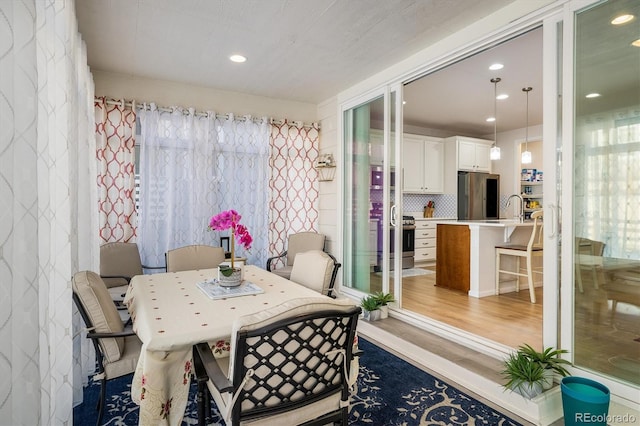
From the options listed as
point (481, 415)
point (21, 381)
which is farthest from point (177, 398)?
point (481, 415)

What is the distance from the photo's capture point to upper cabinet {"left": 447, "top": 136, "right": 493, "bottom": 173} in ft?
23.5

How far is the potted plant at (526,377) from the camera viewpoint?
2.13 metres

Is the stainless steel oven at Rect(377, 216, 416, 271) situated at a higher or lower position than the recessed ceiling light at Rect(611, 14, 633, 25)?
lower

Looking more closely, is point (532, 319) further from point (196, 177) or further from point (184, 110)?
point (184, 110)

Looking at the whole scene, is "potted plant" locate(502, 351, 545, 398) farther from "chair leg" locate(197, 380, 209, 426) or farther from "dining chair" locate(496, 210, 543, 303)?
"dining chair" locate(496, 210, 543, 303)

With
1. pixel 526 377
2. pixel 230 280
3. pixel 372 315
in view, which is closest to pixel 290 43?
pixel 230 280

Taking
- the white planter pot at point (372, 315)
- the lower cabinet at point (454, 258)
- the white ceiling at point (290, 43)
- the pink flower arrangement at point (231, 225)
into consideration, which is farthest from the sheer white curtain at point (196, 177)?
the lower cabinet at point (454, 258)

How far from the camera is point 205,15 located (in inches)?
111

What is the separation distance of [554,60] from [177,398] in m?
2.99

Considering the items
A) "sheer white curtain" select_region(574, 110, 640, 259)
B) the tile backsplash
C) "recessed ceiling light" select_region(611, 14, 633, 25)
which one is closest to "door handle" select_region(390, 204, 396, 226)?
"sheer white curtain" select_region(574, 110, 640, 259)

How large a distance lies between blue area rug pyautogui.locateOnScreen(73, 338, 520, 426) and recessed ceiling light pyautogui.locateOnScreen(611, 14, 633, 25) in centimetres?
242

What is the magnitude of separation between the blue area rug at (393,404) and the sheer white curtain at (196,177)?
1969mm

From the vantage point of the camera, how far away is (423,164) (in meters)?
7.15

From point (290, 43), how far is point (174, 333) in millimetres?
2742
